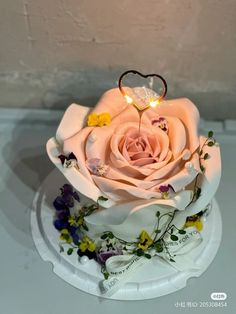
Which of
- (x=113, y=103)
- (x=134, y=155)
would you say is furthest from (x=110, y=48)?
(x=134, y=155)

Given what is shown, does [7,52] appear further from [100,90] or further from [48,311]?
[48,311]

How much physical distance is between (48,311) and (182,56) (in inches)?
19.7

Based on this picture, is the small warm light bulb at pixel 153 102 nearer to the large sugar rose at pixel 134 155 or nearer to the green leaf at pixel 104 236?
the large sugar rose at pixel 134 155

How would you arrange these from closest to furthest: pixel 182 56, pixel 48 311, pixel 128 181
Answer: pixel 128 181
pixel 48 311
pixel 182 56

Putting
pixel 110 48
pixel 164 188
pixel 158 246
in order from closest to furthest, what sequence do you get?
1. pixel 164 188
2. pixel 158 246
3. pixel 110 48

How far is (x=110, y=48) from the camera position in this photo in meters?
0.95

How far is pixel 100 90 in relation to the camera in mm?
1034

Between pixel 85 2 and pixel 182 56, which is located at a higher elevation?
pixel 85 2

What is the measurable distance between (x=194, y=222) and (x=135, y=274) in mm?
128

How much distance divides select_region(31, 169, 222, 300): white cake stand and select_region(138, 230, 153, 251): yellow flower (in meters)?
0.06

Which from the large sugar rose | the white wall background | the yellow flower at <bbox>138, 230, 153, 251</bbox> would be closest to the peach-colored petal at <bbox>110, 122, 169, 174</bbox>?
the large sugar rose

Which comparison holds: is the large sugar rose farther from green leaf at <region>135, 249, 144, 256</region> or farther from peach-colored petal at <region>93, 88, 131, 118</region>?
green leaf at <region>135, 249, 144, 256</region>

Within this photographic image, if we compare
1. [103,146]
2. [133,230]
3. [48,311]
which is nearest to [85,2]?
[103,146]

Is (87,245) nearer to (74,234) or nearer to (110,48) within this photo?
(74,234)
